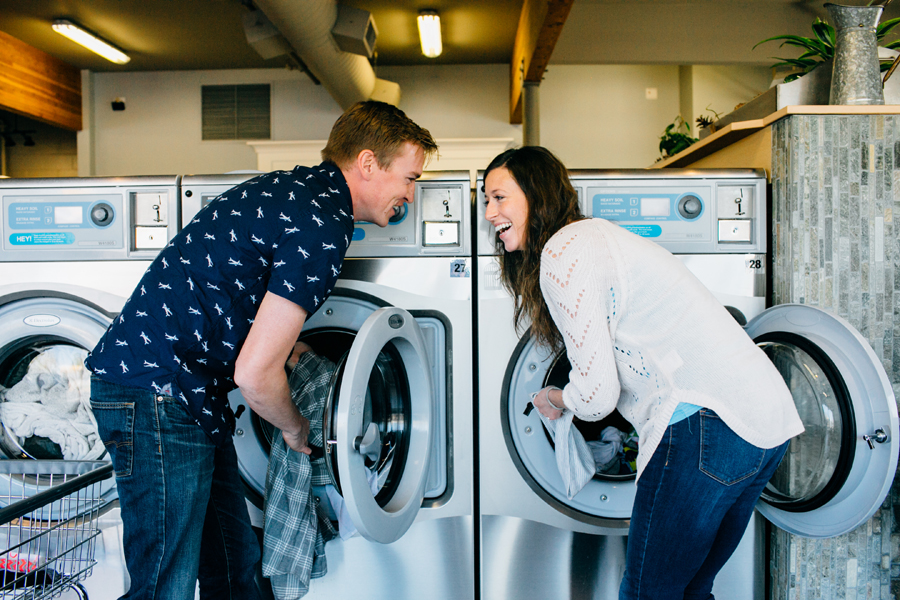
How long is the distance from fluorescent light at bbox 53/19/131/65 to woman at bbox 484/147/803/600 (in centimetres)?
555

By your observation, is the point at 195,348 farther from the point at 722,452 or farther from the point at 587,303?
the point at 722,452

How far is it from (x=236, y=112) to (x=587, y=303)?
5.91 meters

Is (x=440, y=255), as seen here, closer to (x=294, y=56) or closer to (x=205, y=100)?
(x=294, y=56)

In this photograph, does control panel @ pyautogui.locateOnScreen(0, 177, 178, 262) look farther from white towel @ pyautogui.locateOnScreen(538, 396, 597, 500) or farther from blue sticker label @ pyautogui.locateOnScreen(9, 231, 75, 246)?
white towel @ pyautogui.locateOnScreen(538, 396, 597, 500)

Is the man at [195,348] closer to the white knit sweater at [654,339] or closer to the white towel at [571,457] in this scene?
the white knit sweater at [654,339]

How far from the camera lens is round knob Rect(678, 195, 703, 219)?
1.59 m

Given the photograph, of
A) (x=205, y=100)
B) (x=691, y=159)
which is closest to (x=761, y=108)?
(x=691, y=159)

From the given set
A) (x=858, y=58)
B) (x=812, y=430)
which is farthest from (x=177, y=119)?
(x=812, y=430)

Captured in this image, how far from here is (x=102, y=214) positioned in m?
1.62

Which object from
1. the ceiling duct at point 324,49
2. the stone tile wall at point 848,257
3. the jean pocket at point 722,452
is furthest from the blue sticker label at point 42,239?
the ceiling duct at point 324,49

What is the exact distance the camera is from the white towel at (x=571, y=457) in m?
1.45

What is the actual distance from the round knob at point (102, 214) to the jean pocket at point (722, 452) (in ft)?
5.46

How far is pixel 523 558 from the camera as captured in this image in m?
1.57

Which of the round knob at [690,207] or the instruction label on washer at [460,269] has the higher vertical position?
the round knob at [690,207]
